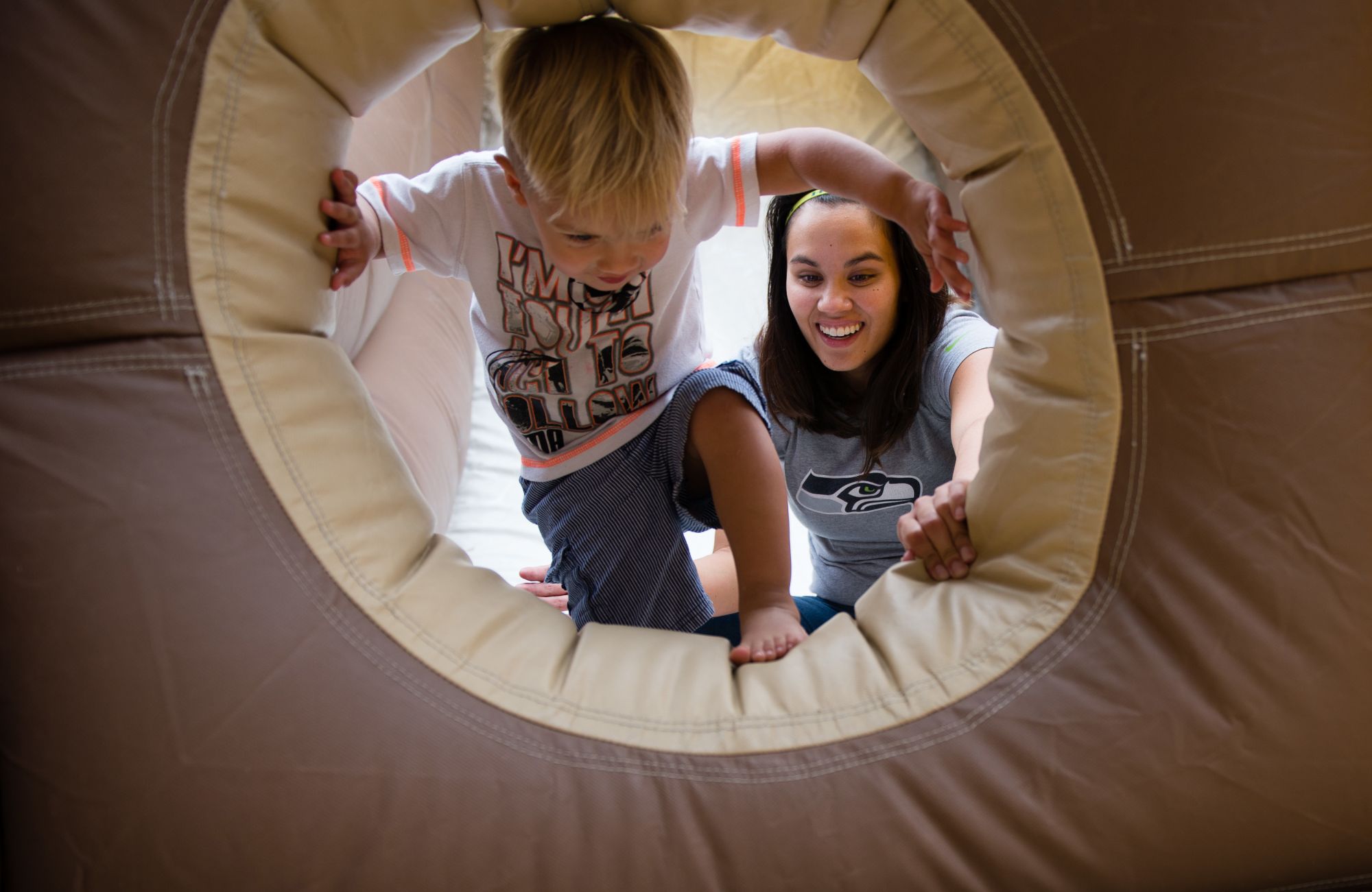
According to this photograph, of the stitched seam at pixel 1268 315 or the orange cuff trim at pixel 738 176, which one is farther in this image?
the orange cuff trim at pixel 738 176

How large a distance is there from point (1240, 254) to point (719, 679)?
492 mm

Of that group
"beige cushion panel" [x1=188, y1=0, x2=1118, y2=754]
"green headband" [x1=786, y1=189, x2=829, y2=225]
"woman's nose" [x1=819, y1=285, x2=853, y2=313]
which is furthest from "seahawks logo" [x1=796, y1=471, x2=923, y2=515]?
"beige cushion panel" [x1=188, y1=0, x2=1118, y2=754]

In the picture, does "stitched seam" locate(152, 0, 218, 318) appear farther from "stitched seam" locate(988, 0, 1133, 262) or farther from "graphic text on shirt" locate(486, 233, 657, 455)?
"stitched seam" locate(988, 0, 1133, 262)

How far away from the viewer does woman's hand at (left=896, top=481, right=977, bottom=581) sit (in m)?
0.82

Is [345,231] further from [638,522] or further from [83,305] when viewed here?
[638,522]

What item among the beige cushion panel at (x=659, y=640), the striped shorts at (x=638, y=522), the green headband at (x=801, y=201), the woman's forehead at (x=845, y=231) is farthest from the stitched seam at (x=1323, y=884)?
the green headband at (x=801, y=201)

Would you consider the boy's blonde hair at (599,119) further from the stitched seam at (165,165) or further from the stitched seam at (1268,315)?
the stitched seam at (1268,315)

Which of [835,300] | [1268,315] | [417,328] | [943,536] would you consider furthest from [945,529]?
[417,328]

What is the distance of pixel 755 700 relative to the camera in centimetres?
73

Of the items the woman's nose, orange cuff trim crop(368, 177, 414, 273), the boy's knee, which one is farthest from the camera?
the woman's nose

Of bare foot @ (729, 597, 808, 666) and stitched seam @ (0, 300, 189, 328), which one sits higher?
stitched seam @ (0, 300, 189, 328)

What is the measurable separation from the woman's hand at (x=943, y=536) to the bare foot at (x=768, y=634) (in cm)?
14

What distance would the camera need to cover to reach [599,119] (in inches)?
30.9

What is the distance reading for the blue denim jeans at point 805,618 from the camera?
1316 mm
